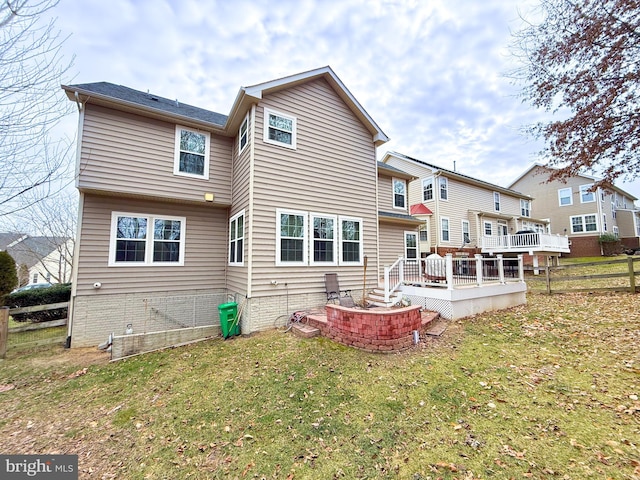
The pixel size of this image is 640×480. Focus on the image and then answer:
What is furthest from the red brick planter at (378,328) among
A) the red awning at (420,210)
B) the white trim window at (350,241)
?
the red awning at (420,210)

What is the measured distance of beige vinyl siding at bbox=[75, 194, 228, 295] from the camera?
24.6 ft

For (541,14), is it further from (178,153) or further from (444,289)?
(178,153)

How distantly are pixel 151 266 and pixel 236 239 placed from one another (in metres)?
2.76

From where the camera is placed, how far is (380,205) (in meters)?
12.8

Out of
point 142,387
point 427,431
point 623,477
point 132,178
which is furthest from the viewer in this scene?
point 132,178

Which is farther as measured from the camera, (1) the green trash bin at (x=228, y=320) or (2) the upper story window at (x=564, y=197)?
(2) the upper story window at (x=564, y=197)

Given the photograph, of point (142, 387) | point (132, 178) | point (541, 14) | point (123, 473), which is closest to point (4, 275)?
point (132, 178)

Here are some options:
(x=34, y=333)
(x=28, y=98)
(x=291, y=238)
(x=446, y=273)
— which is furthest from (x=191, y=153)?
(x=446, y=273)

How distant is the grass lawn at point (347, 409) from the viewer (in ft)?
9.06

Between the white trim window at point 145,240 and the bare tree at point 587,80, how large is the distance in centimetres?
1183

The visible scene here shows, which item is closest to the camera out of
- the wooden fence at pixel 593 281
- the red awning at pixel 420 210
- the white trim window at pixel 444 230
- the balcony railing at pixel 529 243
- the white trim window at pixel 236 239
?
the white trim window at pixel 236 239

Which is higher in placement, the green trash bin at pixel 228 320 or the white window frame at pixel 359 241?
the white window frame at pixel 359 241

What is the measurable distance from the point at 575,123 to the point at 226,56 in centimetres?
1279

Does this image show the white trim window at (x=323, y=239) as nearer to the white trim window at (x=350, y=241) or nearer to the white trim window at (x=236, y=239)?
the white trim window at (x=350, y=241)
